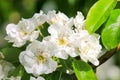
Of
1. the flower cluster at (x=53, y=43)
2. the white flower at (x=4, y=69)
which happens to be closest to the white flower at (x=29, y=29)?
the flower cluster at (x=53, y=43)

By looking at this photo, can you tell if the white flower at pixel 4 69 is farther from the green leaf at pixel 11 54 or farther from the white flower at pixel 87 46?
the white flower at pixel 87 46

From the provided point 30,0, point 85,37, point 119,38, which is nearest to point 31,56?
point 85,37

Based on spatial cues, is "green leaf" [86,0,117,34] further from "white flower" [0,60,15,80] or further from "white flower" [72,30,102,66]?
"white flower" [0,60,15,80]

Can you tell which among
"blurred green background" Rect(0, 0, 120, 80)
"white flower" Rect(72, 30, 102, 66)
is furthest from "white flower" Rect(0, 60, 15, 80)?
"blurred green background" Rect(0, 0, 120, 80)

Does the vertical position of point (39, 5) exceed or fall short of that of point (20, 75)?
it exceeds it

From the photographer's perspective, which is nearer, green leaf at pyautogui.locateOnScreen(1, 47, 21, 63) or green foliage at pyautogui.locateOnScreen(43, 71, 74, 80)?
green foliage at pyautogui.locateOnScreen(43, 71, 74, 80)

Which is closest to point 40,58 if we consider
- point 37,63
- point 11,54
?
point 37,63

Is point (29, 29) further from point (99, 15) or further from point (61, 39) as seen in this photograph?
point (99, 15)

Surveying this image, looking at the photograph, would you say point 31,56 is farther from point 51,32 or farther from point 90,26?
point 90,26
